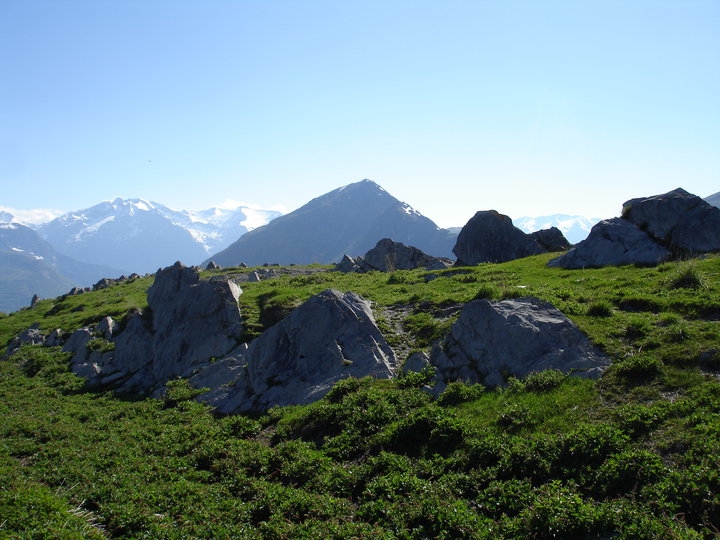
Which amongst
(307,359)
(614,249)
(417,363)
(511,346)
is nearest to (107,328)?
(307,359)

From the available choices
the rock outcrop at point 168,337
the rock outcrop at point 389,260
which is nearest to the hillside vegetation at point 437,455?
the rock outcrop at point 168,337

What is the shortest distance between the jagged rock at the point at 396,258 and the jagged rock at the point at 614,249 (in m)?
25.0

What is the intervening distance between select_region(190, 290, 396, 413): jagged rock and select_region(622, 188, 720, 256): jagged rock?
23523 mm

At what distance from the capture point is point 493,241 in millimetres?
53938

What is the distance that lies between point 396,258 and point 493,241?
13.0m

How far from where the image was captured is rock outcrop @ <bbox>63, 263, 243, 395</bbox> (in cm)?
3127

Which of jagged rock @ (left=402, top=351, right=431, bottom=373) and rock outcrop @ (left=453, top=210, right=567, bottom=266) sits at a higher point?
rock outcrop @ (left=453, top=210, right=567, bottom=266)

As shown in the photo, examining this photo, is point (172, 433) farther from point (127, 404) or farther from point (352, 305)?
point (352, 305)

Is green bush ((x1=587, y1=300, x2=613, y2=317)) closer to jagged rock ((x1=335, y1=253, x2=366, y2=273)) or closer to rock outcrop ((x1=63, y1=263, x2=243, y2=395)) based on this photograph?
rock outcrop ((x1=63, y1=263, x2=243, y2=395))

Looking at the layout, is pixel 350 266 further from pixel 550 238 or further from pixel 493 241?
pixel 550 238

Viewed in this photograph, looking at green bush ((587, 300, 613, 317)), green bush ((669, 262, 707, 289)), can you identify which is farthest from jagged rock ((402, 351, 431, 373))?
green bush ((669, 262, 707, 289))

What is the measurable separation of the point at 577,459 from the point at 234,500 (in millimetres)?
9715

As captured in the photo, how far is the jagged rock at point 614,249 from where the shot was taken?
3219 cm

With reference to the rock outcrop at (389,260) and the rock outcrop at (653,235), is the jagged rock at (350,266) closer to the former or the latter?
the rock outcrop at (389,260)
